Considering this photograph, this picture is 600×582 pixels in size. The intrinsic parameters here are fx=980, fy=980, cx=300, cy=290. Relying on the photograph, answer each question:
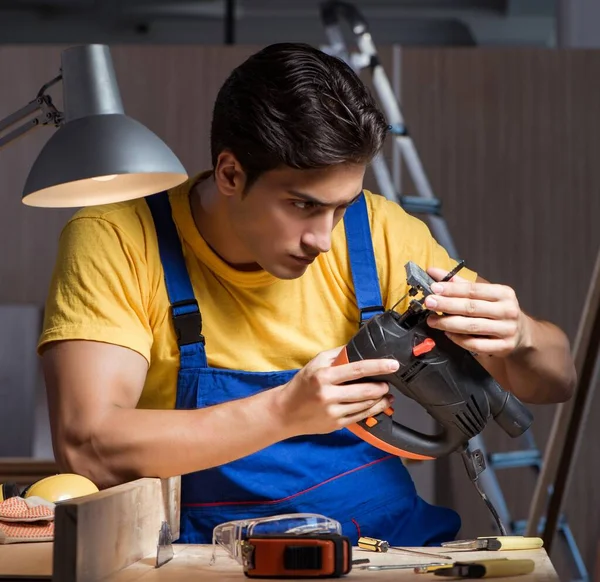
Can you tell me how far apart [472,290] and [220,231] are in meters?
0.46

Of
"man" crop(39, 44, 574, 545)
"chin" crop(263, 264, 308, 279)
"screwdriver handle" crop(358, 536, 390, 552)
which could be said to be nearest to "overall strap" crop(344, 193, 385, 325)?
"man" crop(39, 44, 574, 545)

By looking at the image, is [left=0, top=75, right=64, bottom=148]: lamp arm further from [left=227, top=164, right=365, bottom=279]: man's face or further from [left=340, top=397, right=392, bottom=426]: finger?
[left=340, top=397, right=392, bottom=426]: finger

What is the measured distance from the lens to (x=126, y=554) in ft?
3.61

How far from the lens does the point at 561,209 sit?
306cm

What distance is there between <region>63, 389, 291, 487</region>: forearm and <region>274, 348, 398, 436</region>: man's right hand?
0.10ft

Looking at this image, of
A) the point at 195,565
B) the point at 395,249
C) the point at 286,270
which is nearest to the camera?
the point at 195,565

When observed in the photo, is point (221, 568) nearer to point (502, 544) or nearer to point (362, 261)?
point (502, 544)

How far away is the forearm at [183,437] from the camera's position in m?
1.29

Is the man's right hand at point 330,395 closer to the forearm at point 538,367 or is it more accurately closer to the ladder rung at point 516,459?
the forearm at point 538,367

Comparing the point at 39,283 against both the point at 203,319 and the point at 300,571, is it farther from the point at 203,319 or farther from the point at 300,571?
the point at 300,571

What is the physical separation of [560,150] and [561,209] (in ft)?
0.61

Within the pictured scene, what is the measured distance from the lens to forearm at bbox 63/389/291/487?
50.9 inches

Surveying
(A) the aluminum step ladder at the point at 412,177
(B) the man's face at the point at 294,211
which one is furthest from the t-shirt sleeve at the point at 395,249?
(A) the aluminum step ladder at the point at 412,177

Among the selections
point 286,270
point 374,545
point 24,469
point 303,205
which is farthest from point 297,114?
point 24,469
